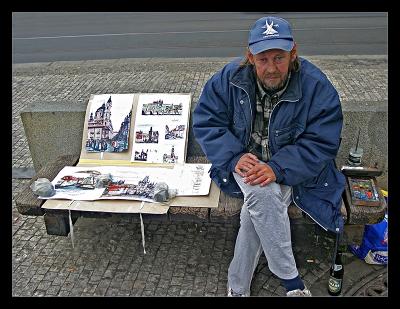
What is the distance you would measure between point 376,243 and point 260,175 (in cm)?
117

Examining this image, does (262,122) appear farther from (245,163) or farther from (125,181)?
(125,181)

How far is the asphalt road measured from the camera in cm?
976

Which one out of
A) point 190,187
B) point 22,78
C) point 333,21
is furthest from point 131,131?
point 333,21

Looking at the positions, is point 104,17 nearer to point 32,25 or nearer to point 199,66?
point 32,25

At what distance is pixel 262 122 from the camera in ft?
9.74

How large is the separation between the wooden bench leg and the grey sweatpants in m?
1.27

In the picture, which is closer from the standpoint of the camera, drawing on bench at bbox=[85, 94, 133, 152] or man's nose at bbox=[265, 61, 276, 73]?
man's nose at bbox=[265, 61, 276, 73]

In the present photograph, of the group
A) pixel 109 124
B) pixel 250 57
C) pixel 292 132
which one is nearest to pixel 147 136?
pixel 109 124

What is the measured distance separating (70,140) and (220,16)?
11.3m

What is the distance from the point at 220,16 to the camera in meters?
14.1

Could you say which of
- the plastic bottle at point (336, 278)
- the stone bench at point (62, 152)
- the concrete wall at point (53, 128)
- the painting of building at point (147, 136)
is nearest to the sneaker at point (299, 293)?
the plastic bottle at point (336, 278)

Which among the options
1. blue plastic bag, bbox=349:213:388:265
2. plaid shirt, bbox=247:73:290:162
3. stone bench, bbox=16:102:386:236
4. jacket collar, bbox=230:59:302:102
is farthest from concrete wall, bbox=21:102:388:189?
jacket collar, bbox=230:59:302:102

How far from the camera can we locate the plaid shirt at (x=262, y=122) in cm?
290

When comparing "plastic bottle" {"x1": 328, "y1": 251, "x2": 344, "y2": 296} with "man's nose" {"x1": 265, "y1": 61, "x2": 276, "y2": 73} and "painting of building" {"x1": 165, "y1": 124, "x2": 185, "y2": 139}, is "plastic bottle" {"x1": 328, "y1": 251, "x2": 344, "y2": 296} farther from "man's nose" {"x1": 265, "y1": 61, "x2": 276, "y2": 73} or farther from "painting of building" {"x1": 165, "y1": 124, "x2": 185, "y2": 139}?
"painting of building" {"x1": 165, "y1": 124, "x2": 185, "y2": 139}
